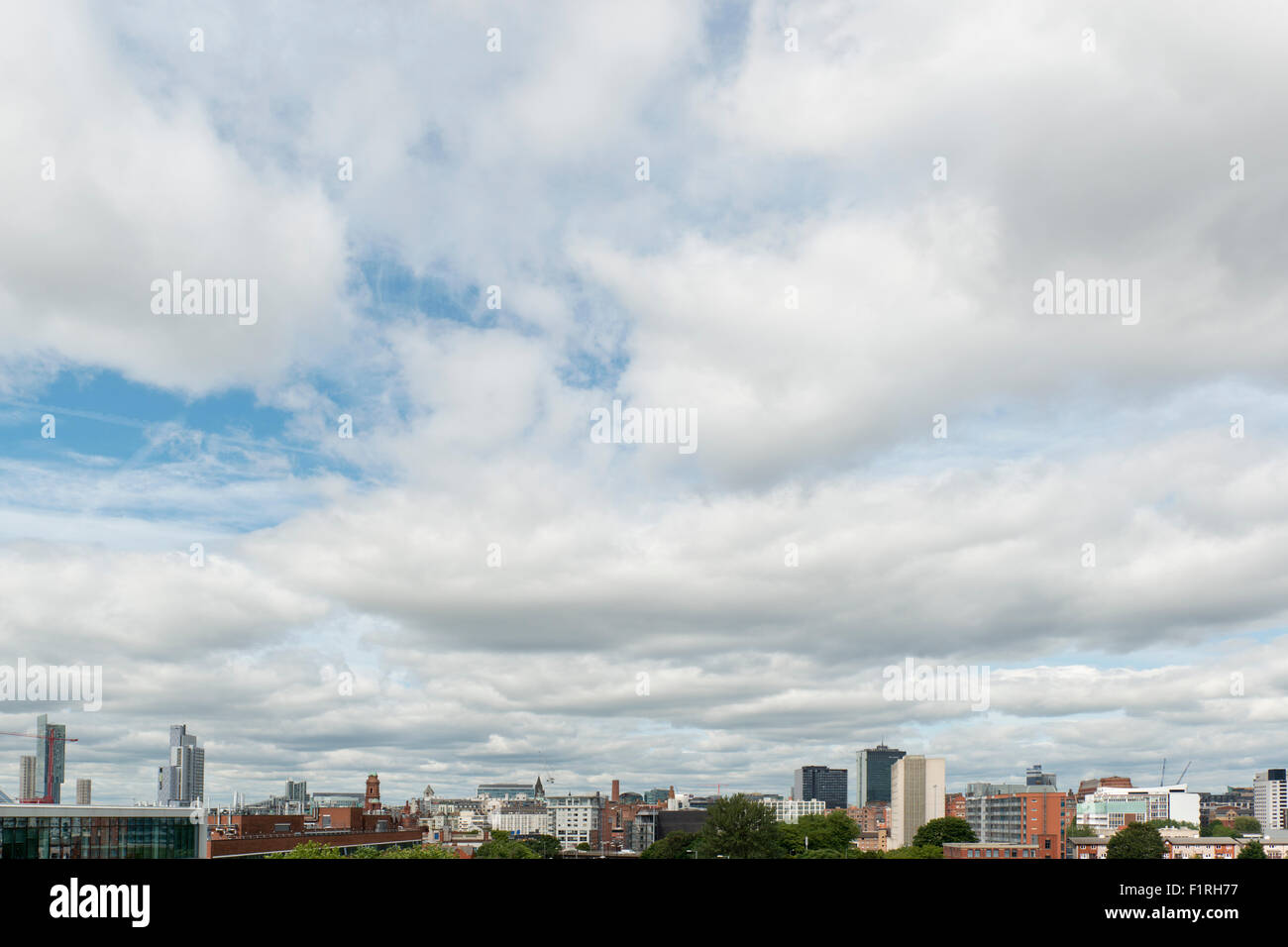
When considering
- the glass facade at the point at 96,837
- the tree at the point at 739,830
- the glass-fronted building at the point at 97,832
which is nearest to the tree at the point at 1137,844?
the tree at the point at 739,830

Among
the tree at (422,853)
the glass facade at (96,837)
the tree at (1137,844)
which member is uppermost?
the glass facade at (96,837)

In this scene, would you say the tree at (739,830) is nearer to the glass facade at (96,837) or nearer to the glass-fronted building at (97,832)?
the glass-fronted building at (97,832)

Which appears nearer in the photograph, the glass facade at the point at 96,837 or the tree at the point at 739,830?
the glass facade at the point at 96,837

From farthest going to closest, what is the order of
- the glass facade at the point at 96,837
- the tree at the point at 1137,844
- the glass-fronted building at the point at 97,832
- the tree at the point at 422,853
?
the tree at the point at 1137,844 < the tree at the point at 422,853 < the glass-fronted building at the point at 97,832 < the glass facade at the point at 96,837

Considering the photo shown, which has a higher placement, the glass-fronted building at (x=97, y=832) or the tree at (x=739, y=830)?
the glass-fronted building at (x=97, y=832)

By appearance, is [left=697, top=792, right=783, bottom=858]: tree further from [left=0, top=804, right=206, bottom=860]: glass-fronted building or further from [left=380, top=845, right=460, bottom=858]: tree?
[left=0, top=804, right=206, bottom=860]: glass-fronted building

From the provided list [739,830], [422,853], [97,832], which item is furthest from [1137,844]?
[97,832]

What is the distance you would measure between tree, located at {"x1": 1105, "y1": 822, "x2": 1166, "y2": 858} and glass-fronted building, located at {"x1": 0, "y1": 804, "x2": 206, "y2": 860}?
500 feet

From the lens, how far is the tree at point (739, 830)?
413 feet

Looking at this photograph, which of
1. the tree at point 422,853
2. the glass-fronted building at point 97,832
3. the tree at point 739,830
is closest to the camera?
the glass-fronted building at point 97,832

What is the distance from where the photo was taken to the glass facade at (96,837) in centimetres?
7431

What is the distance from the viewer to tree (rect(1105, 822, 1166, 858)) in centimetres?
17950

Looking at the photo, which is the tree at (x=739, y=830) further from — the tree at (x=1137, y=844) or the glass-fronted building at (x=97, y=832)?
the tree at (x=1137, y=844)
